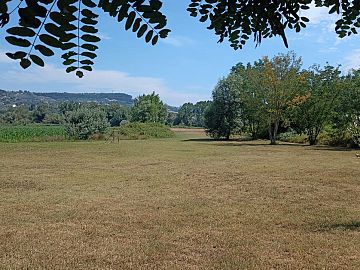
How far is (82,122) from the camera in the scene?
4144 centimetres

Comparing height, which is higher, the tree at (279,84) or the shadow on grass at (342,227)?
the tree at (279,84)

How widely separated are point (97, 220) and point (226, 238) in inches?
103

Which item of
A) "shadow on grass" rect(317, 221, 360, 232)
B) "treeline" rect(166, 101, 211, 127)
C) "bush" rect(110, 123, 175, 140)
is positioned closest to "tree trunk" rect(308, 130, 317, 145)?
"bush" rect(110, 123, 175, 140)

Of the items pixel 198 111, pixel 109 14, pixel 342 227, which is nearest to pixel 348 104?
pixel 342 227

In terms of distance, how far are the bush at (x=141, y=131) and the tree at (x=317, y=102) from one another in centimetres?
2199

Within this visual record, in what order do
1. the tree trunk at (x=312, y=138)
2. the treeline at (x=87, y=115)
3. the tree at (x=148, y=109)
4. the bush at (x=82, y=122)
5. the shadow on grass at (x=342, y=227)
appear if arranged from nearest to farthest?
the shadow on grass at (x=342, y=227), the tree trunk at (x=312, y=138), the bush at (x=82, y=122), the treeline at (x=87, y=115), the tree at (x=148, y=109)

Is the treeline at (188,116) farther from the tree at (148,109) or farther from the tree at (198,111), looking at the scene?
the tree at (148,109)

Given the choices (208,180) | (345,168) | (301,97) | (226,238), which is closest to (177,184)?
(208,180)

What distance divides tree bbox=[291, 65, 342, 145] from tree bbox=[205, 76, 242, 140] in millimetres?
8959

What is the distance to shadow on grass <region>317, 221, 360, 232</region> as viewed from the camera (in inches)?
264

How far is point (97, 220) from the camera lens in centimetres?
734

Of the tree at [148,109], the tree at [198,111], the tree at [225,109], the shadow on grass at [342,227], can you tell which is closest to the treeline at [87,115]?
the tree at [148,109]

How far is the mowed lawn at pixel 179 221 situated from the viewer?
5.19 meters

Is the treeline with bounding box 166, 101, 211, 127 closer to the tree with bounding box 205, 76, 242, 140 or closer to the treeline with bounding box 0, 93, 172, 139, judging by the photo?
the treeline with bounding box 0, 93, 172, 139
